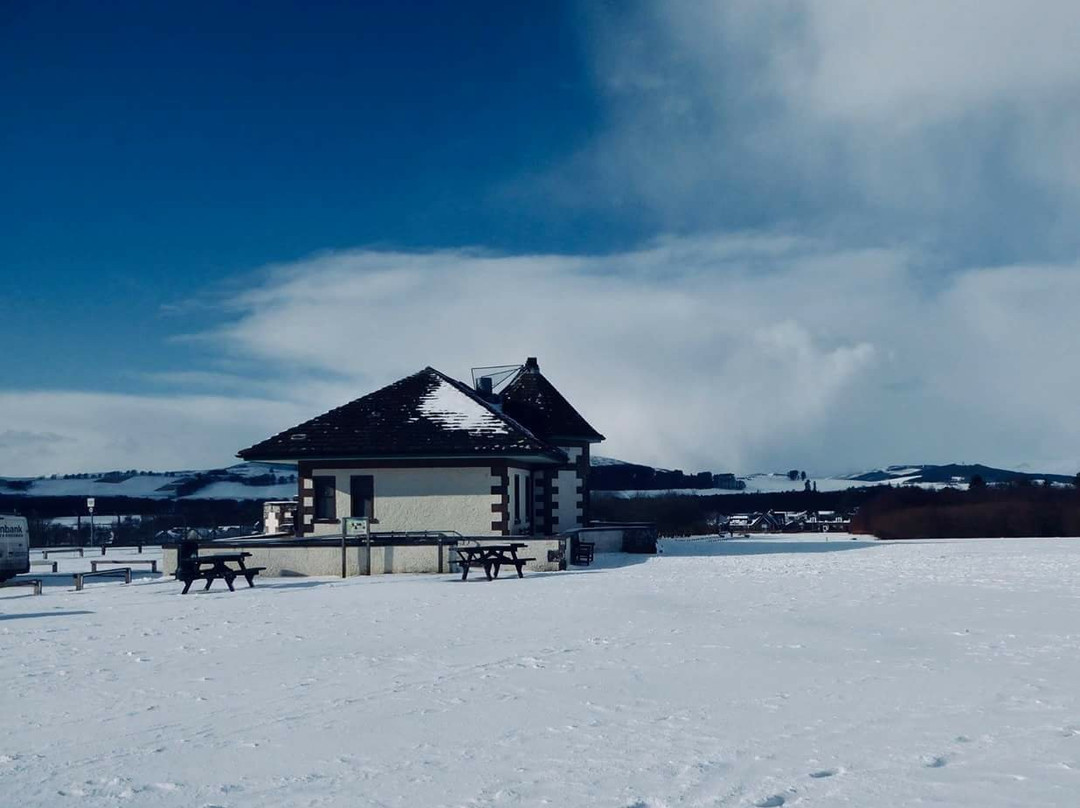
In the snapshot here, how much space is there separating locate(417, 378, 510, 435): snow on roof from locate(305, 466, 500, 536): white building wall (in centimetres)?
118

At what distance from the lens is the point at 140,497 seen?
4798 inches

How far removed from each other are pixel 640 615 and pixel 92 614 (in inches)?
349

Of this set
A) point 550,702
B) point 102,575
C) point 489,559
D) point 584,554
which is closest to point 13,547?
point 102,575

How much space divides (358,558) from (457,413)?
566 cm

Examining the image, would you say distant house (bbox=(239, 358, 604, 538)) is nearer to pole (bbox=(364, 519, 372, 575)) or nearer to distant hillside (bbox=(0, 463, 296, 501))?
pole (bbox=(364, 519, 372, 575))

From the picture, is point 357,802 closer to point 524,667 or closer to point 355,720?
point 355,720

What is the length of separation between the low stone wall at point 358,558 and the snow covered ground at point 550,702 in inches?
265

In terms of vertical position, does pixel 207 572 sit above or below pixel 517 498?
below

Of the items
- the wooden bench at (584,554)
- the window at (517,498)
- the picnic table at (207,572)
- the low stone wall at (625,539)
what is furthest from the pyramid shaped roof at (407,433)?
the picnic table at (207,572)

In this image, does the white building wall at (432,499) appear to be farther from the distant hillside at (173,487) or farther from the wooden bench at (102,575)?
the distant hillside at (173,487)

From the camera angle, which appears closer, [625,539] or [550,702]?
[550,702]

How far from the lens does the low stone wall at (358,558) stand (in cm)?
2420

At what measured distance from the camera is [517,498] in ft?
98.2

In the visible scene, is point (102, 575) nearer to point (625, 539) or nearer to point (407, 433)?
point (407, 433)
